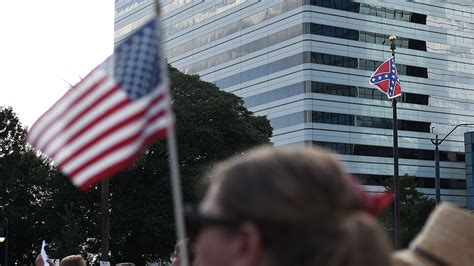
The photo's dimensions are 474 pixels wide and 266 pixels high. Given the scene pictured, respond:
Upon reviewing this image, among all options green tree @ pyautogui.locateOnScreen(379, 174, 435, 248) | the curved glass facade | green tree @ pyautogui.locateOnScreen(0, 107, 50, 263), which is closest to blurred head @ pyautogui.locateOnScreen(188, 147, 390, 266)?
green tree @ pyautogui.locateOnScreen(0, 107, 50, 263)

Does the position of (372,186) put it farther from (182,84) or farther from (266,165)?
(266,165)

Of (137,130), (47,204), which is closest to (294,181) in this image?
(137,130)

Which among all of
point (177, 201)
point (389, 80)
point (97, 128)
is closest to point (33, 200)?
point (389, 80)

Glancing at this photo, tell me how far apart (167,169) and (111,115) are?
1575 inches

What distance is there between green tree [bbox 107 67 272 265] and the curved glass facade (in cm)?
3185

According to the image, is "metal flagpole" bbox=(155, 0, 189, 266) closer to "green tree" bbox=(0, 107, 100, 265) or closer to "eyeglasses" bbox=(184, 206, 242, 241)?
"eyeglasses" bbox=(184, 206, 242, 241)

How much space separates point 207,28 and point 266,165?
297 ft

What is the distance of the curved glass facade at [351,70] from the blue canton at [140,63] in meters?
72.8

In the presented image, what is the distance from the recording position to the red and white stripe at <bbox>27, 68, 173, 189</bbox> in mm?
2402

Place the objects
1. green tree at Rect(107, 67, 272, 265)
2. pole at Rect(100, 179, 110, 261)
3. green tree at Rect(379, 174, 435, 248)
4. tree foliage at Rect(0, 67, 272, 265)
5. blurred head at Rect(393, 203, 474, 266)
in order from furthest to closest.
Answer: green tree at Rect(379, 174, 435, 248), tree foliage at Rect(0, 67, 272, 265), green tree at Rect(107, 67, 272, 265), pole at Rect(100, 179, 110, 261), blurred head at Rect(393, 203, 474, 266)

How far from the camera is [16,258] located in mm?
47500

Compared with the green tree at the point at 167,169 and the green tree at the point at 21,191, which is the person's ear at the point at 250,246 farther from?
the green tree at the point at 21,191

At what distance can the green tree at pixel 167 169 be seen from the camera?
40.7m

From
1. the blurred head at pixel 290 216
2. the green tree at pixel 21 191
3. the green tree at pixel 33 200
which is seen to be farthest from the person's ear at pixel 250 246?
the green tree at pixel 21 191
